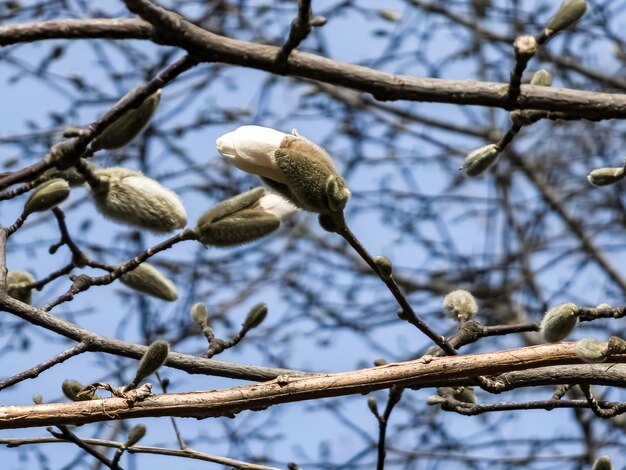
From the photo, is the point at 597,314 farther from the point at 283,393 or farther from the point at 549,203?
the point at 549,203

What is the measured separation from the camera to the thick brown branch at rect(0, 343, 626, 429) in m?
1.53

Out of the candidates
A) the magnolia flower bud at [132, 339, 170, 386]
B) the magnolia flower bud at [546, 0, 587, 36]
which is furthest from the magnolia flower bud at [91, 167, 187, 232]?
the magnolia flower bud at [546, 0, 587, 36]

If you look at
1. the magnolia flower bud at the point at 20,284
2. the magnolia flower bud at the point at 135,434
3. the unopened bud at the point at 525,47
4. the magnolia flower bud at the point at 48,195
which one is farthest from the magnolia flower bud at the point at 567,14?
the magnolia flower bud at the point at 20,284

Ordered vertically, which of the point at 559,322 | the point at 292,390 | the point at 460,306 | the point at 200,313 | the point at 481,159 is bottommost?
the point at 292,390

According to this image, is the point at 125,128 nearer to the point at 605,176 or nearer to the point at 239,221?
the point at 239,221

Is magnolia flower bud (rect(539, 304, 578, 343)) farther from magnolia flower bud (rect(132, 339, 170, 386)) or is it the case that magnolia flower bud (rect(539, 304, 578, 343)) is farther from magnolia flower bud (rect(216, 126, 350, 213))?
magnolia flower bud (rect(132, 339, 170, 386))

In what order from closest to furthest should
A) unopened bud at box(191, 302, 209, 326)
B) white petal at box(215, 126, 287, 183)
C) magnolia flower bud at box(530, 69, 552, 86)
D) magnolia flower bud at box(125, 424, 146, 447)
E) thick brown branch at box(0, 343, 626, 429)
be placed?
thick brown branch at box(0, 343, 626, 429)
white petal at box(215, 126, 287, 183)
magnolia flower bud at box(530, 69, 552, 86)
magnolia flower bud at box(125, 424, 146, 447)
unopened bud at box(191, 302, 209, 326)

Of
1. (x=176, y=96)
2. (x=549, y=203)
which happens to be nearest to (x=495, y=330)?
(x=176, y=96)

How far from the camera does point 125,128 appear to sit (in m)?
1.79

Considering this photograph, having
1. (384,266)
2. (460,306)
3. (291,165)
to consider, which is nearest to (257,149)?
(291,165)

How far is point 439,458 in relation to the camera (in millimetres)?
5336

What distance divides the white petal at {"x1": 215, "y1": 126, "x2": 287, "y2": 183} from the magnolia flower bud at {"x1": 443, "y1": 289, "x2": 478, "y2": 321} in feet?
1.43

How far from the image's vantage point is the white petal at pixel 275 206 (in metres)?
2.07

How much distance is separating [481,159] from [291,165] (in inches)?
19.0
